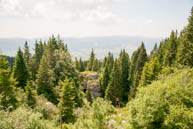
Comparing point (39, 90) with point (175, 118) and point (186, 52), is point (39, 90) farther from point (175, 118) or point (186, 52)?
point (186, 52)

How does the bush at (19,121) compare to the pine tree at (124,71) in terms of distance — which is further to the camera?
the pine tree at (124,71)

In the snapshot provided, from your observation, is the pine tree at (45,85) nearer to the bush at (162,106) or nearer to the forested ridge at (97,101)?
the forested ridge at (97,101)

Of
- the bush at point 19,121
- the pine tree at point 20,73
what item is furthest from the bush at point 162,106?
the pine tree at point 20,73

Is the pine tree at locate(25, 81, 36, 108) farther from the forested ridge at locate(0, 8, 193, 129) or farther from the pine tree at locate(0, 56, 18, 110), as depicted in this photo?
the pine tree at locate(0, 56, 18, 110)

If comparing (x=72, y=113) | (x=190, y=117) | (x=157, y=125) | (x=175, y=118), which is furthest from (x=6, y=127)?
(x=190, y=117)

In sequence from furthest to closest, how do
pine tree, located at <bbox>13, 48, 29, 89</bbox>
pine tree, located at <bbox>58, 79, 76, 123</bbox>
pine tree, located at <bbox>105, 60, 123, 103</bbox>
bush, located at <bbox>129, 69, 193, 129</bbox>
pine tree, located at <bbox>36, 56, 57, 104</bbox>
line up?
pine tree, located at <bbox>105, 60, 123, 103</bbox> < pine tree, located at <bbox>13, 48, 29, 89</bbox> < pine tree, located at <bbox>36, 56, 57, 104</bbox> < pine tree, located at <bbox>58, 79, 76, 123</bbox> < bush, located at <bbox>129, 69, 193, 129</bbox>

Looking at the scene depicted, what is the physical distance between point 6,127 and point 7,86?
1090cm

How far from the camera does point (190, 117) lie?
1049 centimetres

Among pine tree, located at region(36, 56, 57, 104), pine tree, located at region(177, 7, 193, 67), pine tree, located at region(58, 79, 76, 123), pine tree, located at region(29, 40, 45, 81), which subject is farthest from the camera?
pine tree, located at region(29, 40, 45, 81)

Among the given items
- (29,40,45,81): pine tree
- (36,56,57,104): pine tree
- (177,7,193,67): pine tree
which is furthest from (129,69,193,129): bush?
(29,40,45,81): pine tree

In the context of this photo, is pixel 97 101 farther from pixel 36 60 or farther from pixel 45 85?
pixel 36 60

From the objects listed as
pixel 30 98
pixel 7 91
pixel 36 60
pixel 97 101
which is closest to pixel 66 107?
pixel 30 98

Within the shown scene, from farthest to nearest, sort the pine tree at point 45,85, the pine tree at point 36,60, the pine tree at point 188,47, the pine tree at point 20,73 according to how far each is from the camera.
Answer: the pine tree at point 36,60, the pine tree at point 20,73, the pine tree at point 45,85, the pine tree at point 188,47

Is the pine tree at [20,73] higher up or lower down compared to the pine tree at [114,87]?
higher up
